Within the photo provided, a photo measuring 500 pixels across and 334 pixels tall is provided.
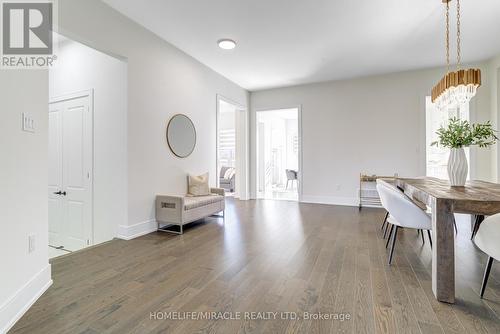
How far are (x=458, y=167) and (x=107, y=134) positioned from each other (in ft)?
13.6

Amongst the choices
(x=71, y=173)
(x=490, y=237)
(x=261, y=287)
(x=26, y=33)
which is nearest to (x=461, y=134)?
(x=490, y=237)

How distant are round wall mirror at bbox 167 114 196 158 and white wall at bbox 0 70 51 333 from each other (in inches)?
73.7

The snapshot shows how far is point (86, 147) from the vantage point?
136 inches

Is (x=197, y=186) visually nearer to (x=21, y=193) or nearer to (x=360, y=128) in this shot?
(x=21, y=193)

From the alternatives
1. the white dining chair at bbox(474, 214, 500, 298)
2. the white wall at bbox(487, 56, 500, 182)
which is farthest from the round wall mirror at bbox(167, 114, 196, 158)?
the white wall at bbox(487, 56, 500, 182)

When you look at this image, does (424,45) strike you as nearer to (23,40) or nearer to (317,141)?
(317,141)

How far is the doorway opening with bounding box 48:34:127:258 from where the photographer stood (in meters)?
3.18

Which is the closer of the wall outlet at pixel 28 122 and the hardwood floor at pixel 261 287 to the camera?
the hardwood floor at pixel 261 287

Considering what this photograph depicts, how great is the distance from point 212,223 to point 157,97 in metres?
2.15

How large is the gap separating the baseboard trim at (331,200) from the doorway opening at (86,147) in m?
4.10

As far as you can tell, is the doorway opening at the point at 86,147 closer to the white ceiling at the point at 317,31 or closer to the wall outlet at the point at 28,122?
the white ceiling at the point at 317,31

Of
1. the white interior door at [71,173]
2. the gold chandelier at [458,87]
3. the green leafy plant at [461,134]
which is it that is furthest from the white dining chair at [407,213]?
the white interior door at [71,173]

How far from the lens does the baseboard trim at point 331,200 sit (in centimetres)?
541

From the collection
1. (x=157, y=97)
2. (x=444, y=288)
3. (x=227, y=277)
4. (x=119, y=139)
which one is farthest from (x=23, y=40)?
(x=444, y=288)
